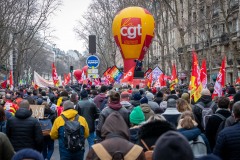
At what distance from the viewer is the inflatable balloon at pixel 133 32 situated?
1287 inches

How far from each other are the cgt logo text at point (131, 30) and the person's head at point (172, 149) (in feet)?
97.0

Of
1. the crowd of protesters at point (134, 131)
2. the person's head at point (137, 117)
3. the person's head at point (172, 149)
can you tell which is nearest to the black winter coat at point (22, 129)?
the crowd of protesters at point (134, 131)

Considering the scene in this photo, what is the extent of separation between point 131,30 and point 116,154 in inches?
1127

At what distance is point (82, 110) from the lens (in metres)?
11.2

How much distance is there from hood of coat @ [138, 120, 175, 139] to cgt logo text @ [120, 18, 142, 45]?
27.9 m

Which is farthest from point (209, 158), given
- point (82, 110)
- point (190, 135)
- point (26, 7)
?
point (26, 7)

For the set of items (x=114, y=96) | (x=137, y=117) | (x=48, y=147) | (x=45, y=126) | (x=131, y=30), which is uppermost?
(x=131, y=30)

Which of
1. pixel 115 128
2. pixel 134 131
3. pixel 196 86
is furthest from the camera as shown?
pixel 196 86

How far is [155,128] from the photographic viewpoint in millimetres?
4914

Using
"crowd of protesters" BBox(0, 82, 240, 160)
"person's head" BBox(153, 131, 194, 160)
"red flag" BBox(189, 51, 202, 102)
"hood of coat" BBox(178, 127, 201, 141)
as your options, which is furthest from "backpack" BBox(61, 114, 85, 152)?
"red flag" BBox(189, 51, 202, 102)

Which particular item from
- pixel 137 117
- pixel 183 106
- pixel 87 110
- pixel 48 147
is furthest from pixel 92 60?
pixel 137 117

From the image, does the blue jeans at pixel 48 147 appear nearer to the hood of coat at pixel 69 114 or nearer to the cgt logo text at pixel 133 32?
the hood of coat at pixel 69 114

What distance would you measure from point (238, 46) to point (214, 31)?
30.6 feet

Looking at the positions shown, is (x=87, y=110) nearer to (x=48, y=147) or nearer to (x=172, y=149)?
(x=48, y=147)
